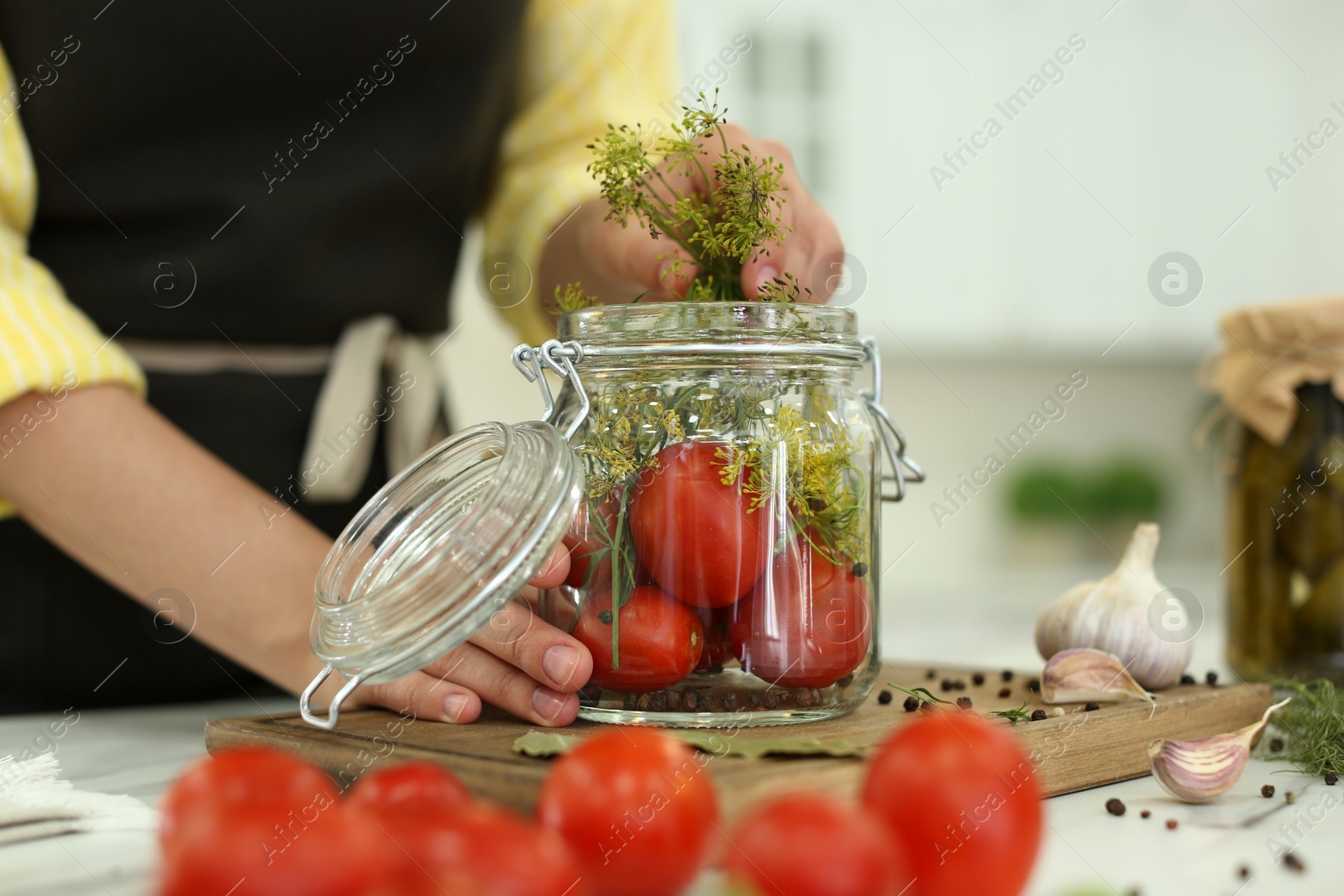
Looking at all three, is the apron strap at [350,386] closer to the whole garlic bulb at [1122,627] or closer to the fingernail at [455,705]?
the fingernail at [455,705]

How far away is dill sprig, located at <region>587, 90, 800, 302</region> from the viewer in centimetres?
65

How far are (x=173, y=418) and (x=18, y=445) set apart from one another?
0.64 feet

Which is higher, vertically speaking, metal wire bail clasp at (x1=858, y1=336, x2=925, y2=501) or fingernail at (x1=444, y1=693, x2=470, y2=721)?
fingernail at (x1=444, y1=693, x2=470, y2=721)

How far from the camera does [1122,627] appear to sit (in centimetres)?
77

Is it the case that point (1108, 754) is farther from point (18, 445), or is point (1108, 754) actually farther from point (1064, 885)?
point (18, 445)

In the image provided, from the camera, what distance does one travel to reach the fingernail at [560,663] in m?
0.61

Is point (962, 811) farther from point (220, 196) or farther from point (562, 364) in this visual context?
point (220, 196)

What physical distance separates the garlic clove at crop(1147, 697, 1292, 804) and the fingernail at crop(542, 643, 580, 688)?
1.02 feet

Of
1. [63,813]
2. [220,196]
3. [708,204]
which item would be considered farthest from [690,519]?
[220,196]

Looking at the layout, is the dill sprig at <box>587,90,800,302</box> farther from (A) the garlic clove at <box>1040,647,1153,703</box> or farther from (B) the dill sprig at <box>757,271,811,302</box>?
(A) the garlic clove at <box>1040,647,1153,703</box>

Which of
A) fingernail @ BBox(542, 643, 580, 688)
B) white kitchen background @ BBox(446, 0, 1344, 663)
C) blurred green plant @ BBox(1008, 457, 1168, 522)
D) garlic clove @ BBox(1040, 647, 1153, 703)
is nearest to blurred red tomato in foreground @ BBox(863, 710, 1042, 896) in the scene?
fingernail @ BBox(542, 643, 580, 688)

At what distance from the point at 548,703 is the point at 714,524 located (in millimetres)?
142

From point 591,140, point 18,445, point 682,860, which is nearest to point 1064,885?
point 682,860

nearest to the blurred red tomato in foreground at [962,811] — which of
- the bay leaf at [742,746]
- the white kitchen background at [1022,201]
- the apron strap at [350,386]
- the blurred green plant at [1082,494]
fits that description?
the bay leaf at [742,746]
